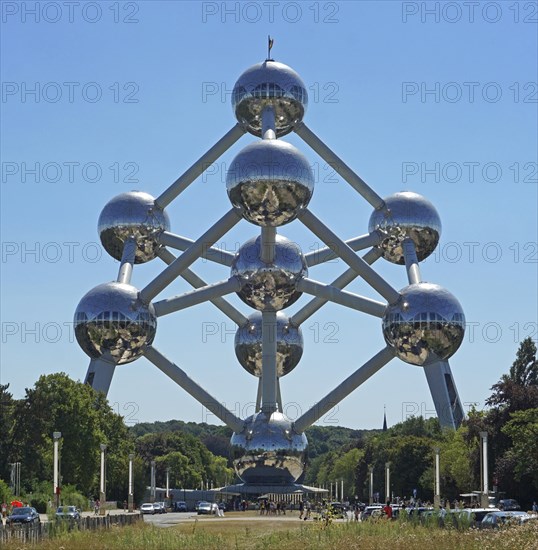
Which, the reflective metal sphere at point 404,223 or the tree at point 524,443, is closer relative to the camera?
the tree at point 524,443

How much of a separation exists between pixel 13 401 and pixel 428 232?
20.4m

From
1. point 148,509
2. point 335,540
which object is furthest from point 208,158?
point 335,540

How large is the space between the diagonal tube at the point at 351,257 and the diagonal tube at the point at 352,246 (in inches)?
176

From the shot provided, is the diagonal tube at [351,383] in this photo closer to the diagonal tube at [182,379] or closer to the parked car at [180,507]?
the diagonal tube at [182,379]

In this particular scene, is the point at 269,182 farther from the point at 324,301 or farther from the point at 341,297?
the point at 324,301

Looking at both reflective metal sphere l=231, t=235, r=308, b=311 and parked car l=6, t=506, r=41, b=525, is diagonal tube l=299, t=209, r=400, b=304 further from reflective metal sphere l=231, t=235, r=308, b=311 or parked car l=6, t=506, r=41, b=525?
parked car l=6, t=506, r=41, b=525

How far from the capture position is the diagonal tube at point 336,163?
129 ft

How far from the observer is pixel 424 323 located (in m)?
35.3

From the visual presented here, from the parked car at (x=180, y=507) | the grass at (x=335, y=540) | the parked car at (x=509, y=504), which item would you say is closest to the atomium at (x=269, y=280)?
the parked car at (x=509, y=504)

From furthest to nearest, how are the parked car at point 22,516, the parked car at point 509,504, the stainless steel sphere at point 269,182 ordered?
the parked car at point 509,504 → the stainless steel sphere at point 269,182 → the parked car at point 22,516

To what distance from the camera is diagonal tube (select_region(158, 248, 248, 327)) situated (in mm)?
41906

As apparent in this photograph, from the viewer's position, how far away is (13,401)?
165 ft

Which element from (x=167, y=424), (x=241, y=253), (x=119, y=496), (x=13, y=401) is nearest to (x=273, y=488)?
(x=241, y=253)

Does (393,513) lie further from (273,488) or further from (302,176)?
(302,176)
